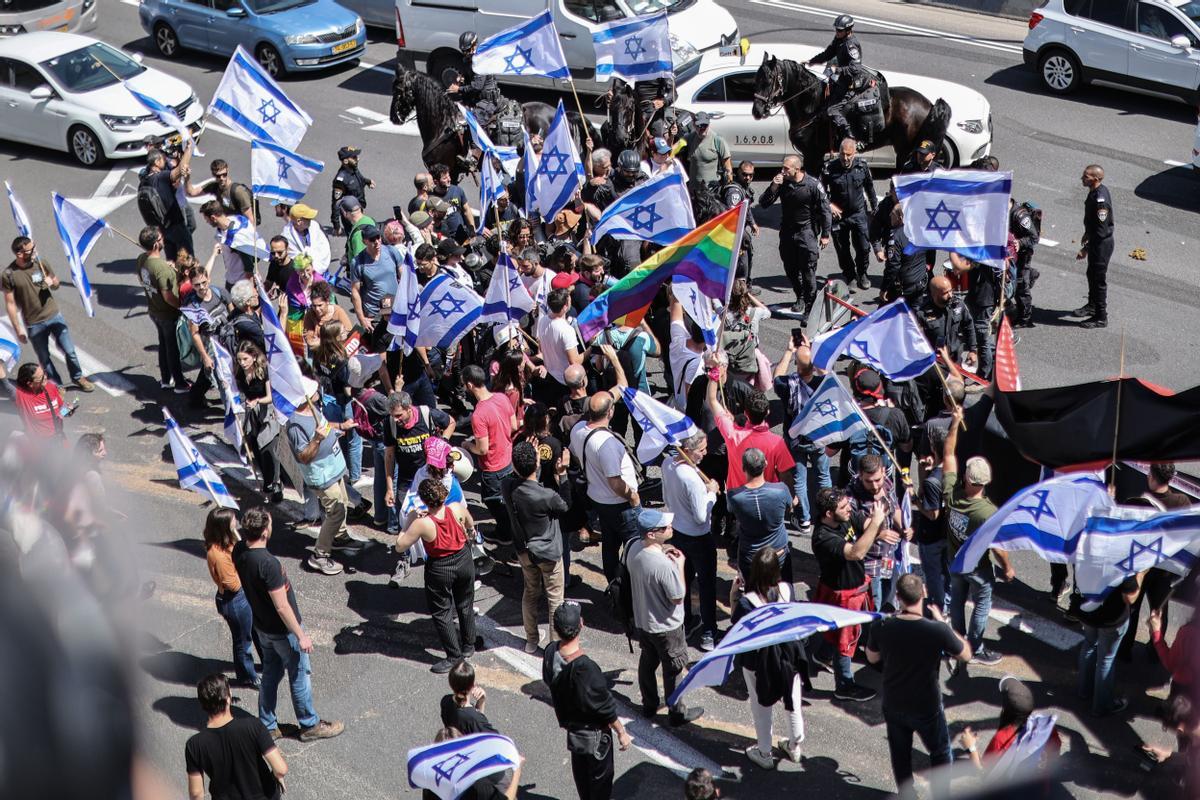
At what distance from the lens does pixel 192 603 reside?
10.5m

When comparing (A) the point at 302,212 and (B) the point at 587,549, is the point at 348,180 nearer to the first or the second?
(A) the point at 302,212

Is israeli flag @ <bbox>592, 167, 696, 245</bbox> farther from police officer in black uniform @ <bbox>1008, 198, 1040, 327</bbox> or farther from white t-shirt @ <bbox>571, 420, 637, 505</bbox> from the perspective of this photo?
police officer in black uniform @ <bbox>1008, 198, 1040, 327</bbox>

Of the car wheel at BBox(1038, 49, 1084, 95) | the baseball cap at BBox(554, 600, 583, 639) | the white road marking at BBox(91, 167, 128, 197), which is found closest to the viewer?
the baseball cap at BBox(554, 600, 583, 639)

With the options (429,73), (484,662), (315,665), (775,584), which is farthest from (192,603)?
(429,73)

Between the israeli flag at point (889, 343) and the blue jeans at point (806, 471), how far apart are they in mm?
945

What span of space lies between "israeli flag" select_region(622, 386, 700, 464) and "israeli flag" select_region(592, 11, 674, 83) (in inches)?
260

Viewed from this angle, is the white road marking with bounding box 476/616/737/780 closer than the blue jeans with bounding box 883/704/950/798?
No

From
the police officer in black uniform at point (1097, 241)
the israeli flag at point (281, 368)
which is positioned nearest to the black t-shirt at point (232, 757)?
the israeli flag at point (281, 368)

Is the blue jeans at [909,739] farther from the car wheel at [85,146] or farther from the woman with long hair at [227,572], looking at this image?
the car wheel at [85,146]

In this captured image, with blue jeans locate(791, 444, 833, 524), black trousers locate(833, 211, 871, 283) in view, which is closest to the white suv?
black trousers locate(833, 211, 871, 283)

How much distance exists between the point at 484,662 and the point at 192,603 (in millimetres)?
2461

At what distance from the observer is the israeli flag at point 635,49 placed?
1521 centimetres

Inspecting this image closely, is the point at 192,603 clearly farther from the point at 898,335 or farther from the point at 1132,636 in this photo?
the point at 1132,636

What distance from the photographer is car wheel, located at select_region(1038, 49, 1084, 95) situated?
19656 millimetres
